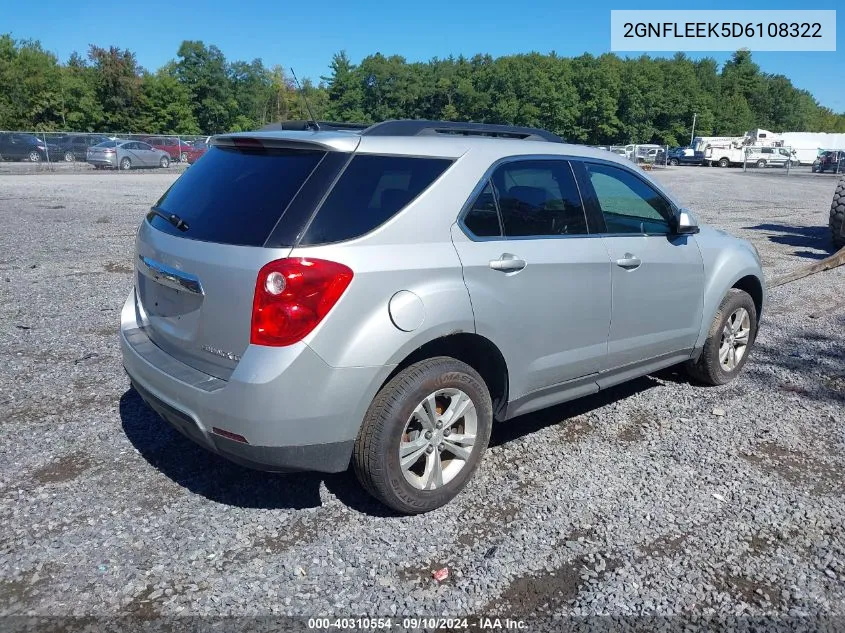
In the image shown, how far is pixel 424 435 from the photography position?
3260 mm

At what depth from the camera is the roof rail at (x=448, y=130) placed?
134 inches

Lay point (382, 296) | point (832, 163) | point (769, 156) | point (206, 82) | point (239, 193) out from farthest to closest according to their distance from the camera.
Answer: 1. point (206, 82)
2. point (769, 156)
3. point (832, 163)
4. point (239, 193)
5. point (382, 296)

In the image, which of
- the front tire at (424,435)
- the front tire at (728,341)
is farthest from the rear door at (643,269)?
the front tire at (424,435)

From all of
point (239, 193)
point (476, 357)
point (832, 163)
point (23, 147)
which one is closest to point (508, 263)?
point (476, 357)

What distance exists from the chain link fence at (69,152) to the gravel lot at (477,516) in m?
29.8

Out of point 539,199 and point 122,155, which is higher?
point 122,155

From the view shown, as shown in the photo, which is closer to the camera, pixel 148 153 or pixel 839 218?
pixel 839 218

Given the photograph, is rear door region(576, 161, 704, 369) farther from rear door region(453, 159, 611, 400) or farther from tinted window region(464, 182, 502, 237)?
tinted window region(464, 182, 502, 237)

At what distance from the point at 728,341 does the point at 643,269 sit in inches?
56.0

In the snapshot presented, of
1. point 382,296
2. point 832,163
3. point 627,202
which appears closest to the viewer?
point 382,296

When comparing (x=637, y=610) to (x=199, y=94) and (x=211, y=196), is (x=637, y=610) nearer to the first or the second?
(x=211, y=196)

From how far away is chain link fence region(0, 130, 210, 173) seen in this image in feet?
103

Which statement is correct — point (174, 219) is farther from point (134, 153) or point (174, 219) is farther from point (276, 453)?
point (134, 153)

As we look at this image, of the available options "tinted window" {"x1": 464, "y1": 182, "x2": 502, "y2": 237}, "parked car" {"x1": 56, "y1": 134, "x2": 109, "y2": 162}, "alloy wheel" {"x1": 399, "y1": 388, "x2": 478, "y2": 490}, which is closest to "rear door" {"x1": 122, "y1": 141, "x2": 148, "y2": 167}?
"parked car" {"x1": 56, "y1": 134, "x2": 109, "y2": 162}
